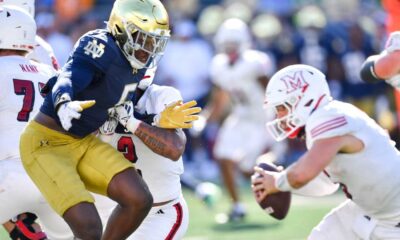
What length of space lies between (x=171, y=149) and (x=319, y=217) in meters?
3.99

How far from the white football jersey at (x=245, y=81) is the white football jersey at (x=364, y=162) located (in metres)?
5.13

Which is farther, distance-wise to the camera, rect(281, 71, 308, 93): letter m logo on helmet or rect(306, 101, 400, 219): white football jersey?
rect(281, 71, 308, 93): letter m logo on helmet

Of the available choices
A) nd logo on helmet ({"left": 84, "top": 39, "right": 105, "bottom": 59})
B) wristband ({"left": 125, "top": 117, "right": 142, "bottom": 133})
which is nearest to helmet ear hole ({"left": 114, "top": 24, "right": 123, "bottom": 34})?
nd logo on helmet ({"left": 84, "top": 39, "right": 105, "bottom": 59})

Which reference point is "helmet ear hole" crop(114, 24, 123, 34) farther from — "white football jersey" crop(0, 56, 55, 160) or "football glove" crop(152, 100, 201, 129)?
"white football jersey" crop(0, 56, 55, 160)

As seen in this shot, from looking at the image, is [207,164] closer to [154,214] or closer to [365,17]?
[365,17]

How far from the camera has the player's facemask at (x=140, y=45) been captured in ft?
17.8

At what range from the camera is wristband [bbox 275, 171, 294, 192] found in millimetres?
5098

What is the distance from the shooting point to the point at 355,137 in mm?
5152

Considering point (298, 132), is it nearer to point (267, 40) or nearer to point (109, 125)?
point (109, 125)

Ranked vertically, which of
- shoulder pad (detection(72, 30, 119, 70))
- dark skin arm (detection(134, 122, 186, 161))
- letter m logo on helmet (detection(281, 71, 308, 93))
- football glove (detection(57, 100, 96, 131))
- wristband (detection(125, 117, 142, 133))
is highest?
letter m logo on helmet (detection(281, 71, 308, 93))

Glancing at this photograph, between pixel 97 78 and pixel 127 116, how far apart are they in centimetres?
26

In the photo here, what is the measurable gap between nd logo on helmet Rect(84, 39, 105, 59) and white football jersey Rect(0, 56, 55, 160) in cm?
79

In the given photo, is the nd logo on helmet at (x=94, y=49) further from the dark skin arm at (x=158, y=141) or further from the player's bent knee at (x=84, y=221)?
the player's bent knee at (x=84, y=221)

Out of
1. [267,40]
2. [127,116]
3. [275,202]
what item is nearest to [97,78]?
[127,116]
